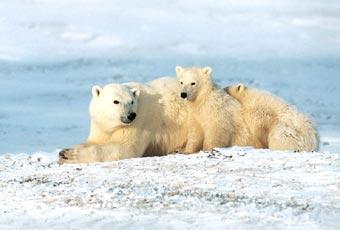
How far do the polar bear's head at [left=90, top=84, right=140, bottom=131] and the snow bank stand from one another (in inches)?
27.2

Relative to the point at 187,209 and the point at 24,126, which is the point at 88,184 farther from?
the point at 24,126

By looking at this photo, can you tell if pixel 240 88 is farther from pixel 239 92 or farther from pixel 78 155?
pixel 78 155

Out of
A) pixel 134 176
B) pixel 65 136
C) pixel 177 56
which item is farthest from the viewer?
pixel 177 56

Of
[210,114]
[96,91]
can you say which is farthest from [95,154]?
[210,114]

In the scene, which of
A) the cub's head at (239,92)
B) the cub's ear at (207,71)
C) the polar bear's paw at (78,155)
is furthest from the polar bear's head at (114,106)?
the cub's head at (239,92)

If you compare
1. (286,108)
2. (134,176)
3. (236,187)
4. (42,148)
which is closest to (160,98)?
(286,108)

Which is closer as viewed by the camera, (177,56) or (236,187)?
(236,187)

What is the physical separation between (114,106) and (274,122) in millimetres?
1950

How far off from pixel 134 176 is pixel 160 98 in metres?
2.31

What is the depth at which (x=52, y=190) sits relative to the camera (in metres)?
6.98

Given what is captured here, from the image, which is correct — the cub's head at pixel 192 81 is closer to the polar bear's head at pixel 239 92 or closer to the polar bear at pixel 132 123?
the polar bear at pixel 132 123

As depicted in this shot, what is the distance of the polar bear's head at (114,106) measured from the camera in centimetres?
916

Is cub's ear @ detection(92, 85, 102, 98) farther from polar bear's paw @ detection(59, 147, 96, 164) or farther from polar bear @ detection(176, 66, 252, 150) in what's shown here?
polar bear @ detection(176, 66, 252, 150)

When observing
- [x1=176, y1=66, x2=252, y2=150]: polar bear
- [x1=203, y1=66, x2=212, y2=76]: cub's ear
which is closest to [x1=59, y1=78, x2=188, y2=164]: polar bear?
[x1=176, y1=66, x2=252, y2=150]: polar bear
